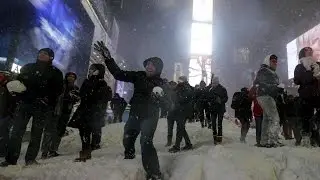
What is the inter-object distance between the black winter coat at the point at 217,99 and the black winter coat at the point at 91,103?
3485 millimetres

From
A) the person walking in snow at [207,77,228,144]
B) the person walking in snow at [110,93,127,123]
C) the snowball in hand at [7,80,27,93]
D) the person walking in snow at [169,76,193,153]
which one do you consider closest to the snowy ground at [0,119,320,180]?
the snowball in hand at [7,80,27,93]

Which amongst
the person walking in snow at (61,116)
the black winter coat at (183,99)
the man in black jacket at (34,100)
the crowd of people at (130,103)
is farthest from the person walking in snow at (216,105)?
the man in black jacket at (34,100)

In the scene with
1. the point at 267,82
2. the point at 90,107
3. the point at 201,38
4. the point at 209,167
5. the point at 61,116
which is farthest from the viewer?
the point at 201,38

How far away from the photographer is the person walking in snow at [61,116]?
7.39 meters

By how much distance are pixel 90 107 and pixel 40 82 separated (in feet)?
3.81

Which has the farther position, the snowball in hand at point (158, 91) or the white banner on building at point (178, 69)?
the white banner on building at point (178, 69)

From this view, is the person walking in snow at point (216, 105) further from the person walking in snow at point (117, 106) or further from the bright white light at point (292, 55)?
the bright white light at point (292, 55)

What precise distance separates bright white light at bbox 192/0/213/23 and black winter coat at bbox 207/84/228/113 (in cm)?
6826

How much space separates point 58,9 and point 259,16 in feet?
158

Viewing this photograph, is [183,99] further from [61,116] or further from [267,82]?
[61,116]

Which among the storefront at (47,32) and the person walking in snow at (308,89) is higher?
the storefront at (47,32)

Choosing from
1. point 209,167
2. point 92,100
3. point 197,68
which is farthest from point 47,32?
point 197,68

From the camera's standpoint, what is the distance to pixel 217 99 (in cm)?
899

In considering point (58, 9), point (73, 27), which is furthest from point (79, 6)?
point (58, 9)
